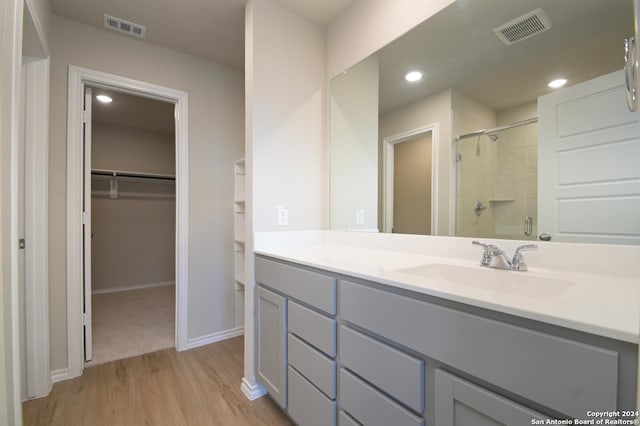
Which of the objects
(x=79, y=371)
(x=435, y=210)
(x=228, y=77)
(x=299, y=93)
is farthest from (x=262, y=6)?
(x=79, y=371)

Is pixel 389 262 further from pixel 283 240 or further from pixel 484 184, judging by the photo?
pixel 283 240

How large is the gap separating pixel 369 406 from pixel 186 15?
102 inches

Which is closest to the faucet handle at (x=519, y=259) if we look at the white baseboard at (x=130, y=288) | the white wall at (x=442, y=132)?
the white wall at (x=442, y=132)

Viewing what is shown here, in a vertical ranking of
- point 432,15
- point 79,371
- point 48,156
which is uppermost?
point 432,15

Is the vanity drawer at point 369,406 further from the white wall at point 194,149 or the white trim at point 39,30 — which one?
the white trim at point 39,30

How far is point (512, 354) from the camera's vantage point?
2.12 ft

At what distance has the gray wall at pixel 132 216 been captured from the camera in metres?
4.14

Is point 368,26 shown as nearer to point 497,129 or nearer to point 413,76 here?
point 413,76

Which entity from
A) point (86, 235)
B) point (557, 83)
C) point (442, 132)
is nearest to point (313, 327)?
point (442, 132)

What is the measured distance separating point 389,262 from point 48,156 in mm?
2375

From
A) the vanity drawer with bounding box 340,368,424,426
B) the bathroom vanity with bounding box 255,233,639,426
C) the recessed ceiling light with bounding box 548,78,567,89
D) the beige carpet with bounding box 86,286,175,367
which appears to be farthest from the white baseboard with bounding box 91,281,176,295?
the recessed ceiling light with bounding box 548,78,567,89

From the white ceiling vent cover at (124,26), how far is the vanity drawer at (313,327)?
232cm

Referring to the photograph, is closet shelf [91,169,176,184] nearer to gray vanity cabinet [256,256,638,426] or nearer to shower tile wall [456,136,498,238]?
gray vanity cabinet [256,256,638,426]

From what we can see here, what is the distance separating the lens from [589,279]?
93 centimetres
